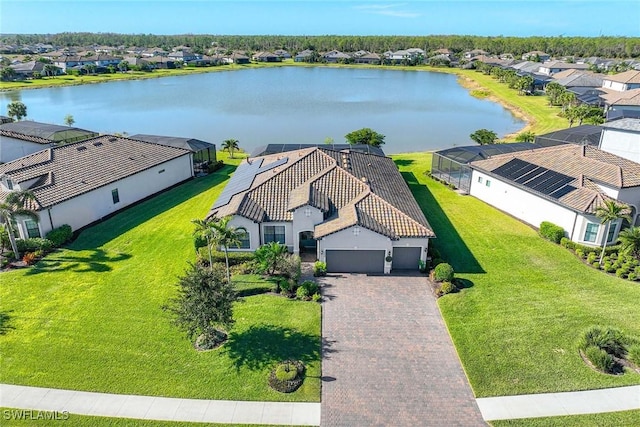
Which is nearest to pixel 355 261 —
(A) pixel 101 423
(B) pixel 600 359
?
(B) pixel 600 359

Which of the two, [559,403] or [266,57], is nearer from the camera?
[559,403]

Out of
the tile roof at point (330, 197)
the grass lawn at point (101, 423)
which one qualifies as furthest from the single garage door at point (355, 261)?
the grass lawn at point (101, 423)

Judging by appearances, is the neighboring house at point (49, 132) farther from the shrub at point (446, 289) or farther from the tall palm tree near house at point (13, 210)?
the shrub at point (446, 289)

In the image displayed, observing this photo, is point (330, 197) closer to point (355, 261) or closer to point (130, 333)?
point (355, 261)

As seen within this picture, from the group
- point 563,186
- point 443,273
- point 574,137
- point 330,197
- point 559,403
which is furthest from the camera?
point 574,137

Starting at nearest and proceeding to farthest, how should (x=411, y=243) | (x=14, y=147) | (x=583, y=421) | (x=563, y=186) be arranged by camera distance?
(x=583, y=421)
(x=411, y=243)
(x=563, y=186)
(x=14, y=147)

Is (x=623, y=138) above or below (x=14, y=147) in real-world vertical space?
above
